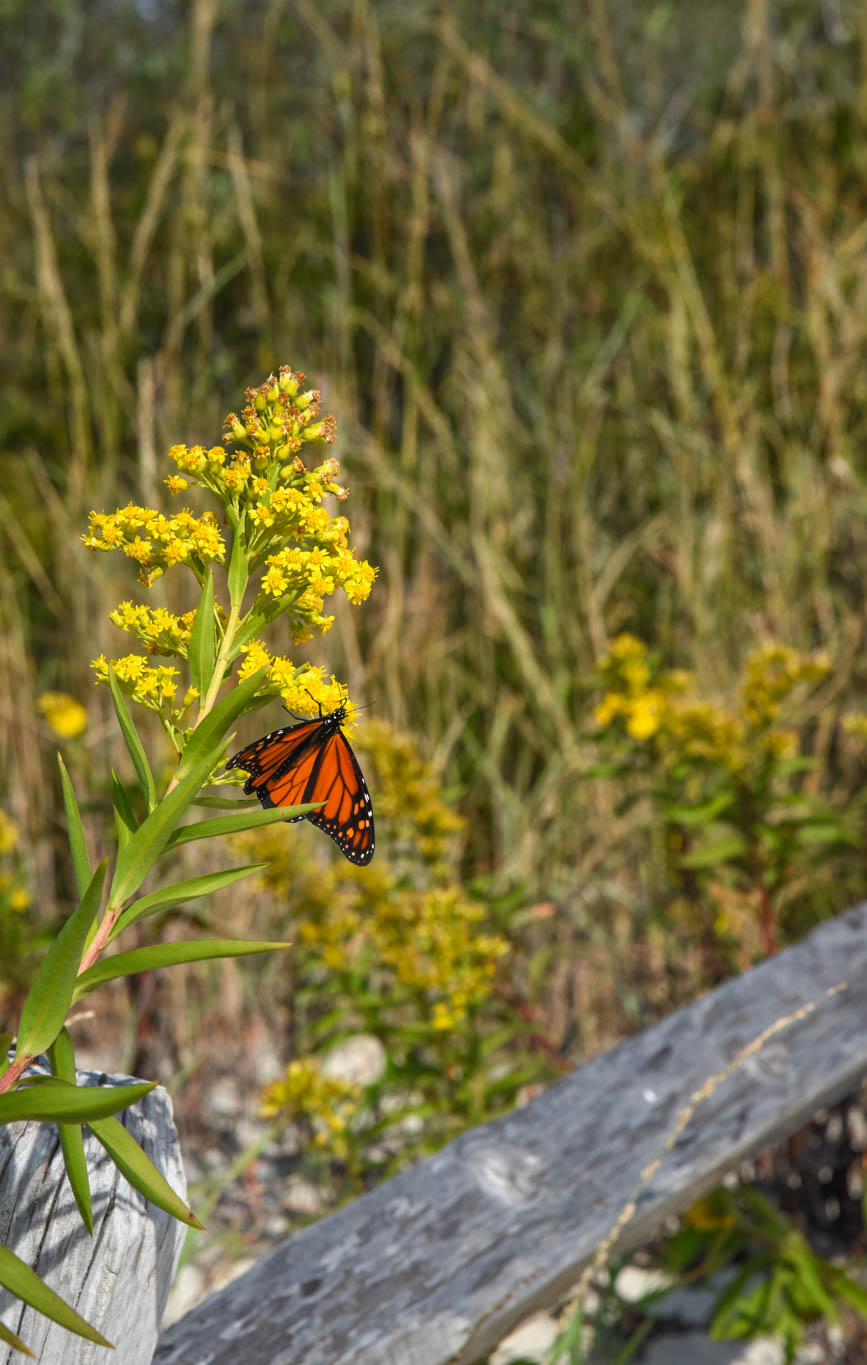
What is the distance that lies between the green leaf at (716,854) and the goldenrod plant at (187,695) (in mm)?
1297

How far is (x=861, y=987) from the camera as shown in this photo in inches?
60.8

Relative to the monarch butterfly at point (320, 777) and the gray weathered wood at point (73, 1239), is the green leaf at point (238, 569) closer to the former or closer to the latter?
the monarch butterfly at point (320, 777)

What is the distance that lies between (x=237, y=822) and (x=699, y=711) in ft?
4.63

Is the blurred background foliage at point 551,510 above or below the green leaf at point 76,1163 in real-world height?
above

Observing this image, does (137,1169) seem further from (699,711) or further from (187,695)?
(699,711)

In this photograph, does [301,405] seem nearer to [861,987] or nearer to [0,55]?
[861,987]

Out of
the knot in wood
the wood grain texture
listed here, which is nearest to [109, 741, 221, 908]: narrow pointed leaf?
the wood grain texture

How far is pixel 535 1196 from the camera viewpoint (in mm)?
1188

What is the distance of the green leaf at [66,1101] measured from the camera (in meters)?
0.54

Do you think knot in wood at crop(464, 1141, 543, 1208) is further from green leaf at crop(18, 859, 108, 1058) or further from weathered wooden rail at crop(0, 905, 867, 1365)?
green leaf at crop(18, 859, 108, 1058)

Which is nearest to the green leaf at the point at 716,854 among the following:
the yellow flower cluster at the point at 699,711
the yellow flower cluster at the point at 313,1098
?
the yellow flower cluster at the point at 699,711

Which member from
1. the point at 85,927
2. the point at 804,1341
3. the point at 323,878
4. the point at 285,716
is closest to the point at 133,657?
the point at 85,927

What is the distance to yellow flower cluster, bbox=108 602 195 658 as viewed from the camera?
2.30 feet

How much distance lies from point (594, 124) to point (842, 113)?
875 mm
